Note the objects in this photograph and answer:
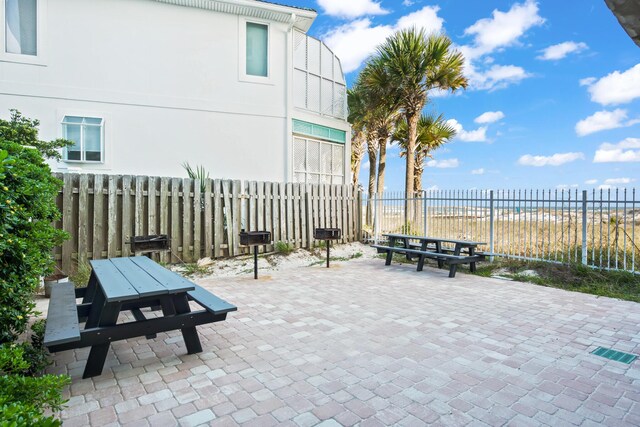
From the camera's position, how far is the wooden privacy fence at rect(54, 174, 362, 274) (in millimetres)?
7082

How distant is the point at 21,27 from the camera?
9852 millimetres

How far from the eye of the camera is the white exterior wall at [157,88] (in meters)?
9.98

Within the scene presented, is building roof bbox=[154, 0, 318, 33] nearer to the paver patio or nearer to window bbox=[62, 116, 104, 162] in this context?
window bbox=[62, 116, 104, 162]

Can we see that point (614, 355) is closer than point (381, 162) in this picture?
Yes

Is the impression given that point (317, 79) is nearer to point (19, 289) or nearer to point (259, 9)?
point (259, 9)

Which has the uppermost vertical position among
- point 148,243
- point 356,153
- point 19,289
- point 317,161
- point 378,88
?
point 378,88

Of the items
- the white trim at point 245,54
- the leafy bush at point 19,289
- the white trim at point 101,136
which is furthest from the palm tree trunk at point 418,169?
the leafy bush at point 19,289

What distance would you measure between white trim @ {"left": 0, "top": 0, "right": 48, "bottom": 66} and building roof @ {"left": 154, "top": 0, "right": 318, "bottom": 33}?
3.02m

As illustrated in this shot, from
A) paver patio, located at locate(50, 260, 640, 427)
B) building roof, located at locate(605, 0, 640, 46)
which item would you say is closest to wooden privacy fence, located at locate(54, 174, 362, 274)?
paver patio, located at locate(50, 260, 640, 427)

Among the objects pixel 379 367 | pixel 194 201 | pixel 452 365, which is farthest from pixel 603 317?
pixel 194 201

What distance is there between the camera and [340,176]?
14.5m

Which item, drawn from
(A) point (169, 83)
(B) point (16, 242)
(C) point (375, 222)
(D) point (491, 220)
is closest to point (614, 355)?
(B) point (16, 242)

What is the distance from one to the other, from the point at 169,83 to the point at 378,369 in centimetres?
1067

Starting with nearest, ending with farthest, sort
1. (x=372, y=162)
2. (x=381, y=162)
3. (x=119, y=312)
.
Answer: (x=119, y=312) < (x=381, y=162) < (x=372, y=162)
